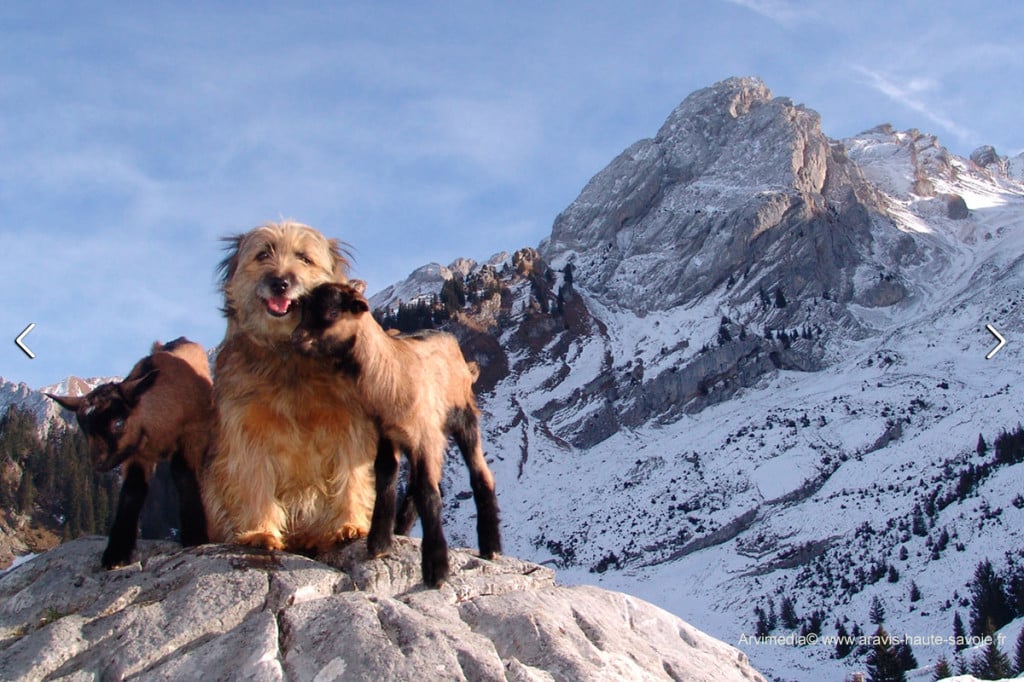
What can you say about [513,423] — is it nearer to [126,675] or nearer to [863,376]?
[863,376]

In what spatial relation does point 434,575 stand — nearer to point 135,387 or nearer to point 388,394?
point 388,394

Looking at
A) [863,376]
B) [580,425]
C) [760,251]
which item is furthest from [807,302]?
[580,425]

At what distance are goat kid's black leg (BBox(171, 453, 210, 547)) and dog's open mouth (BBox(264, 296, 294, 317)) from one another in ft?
7.67

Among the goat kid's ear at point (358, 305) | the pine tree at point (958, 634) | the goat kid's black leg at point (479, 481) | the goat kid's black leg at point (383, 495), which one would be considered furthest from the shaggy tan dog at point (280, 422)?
the pine tree at point (958, 634)

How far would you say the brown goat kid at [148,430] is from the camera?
10164 mm

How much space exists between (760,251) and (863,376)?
43864 mm

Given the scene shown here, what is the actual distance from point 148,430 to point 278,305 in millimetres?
2117

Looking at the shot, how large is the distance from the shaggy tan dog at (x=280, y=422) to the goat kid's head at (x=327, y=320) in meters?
0.16

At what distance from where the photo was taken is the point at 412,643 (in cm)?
818

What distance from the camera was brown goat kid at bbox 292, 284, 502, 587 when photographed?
31.2ft

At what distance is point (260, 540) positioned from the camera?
10.2 m

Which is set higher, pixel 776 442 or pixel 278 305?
pixel 776 442

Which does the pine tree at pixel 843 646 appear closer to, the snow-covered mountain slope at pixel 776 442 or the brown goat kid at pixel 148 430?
the snow-covered mountain slope at pixel 776 442

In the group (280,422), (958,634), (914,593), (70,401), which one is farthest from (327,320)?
(914,593)
